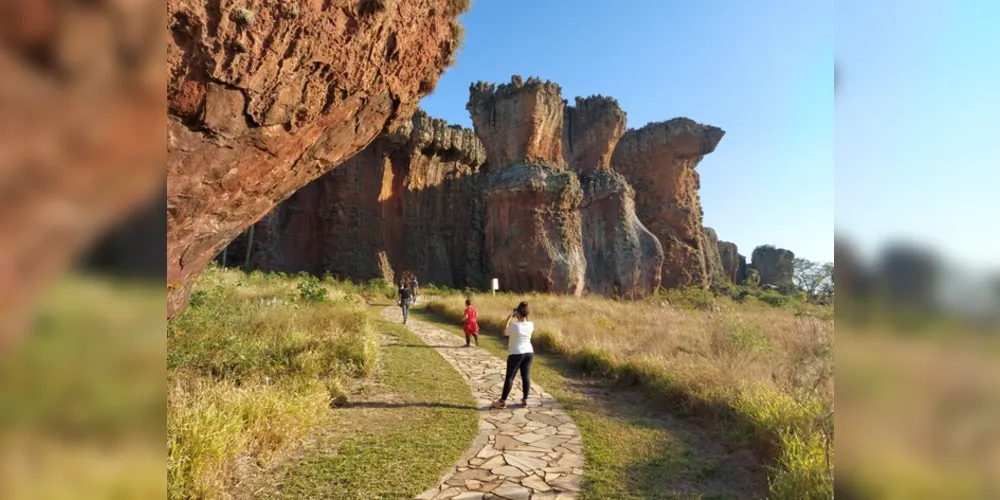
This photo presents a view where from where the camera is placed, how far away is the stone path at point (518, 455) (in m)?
3.96

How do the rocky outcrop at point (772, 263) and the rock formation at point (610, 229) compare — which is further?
the rocky outcrop at point (772, 263)

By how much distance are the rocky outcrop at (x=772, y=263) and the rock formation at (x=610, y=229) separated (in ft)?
103

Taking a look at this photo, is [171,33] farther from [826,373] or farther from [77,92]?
[826,373]

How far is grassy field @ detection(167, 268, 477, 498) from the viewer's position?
3738 millimetres

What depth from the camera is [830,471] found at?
3578 mm

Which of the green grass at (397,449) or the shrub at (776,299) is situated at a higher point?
the green grass at (397,449)

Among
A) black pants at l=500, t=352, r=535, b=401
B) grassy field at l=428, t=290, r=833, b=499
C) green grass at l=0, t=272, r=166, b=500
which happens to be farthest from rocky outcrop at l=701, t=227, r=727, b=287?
green grass at l=0, t=272, r=166, b=500

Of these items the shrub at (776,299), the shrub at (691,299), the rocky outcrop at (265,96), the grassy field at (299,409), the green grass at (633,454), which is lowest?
the shrub at (776,299)

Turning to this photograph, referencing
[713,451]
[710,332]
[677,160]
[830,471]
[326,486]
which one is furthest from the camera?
[677,160]

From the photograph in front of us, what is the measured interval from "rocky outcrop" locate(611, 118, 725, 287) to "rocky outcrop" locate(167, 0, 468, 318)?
96.8ft

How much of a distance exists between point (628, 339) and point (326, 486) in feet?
27.5

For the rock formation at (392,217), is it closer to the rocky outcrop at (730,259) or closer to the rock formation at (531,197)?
the rock formation at (531,197)

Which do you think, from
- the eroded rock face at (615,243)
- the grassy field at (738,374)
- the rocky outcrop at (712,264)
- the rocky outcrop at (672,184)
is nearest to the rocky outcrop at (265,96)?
the grassy field at (738,374)

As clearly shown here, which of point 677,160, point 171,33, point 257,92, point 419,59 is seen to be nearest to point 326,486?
point 257,92
